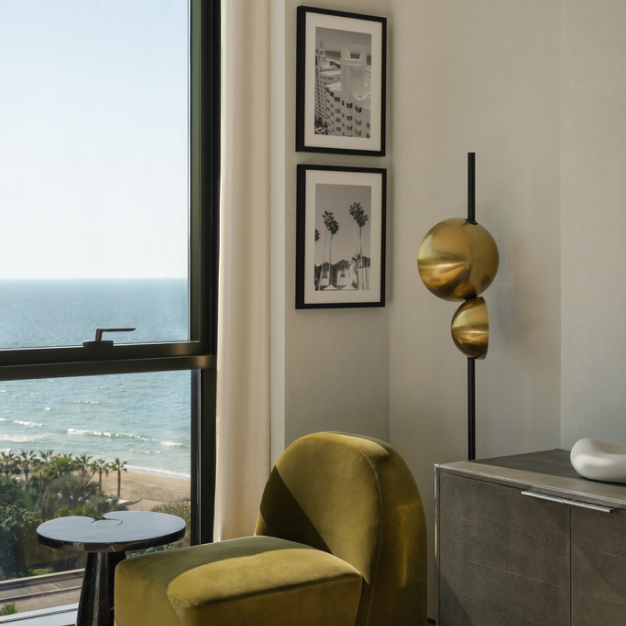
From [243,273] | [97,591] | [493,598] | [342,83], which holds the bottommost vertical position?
Answer: [97,591]

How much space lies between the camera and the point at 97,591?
2254 mm

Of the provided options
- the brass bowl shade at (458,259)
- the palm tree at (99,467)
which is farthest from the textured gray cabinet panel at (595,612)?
the palm tree at (99,467)

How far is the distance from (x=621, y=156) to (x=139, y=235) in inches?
68.5

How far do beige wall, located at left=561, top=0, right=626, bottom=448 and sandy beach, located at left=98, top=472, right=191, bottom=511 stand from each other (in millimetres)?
1500

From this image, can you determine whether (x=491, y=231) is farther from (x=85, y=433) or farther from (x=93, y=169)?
(x=85, y=433)

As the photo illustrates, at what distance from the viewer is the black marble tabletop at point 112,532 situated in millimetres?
2107

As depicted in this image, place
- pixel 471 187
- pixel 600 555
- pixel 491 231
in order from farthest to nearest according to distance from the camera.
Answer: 1. pixel 491 231
2. pixel 471 187
3. pixel 600 555

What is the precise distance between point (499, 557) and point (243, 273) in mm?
1482

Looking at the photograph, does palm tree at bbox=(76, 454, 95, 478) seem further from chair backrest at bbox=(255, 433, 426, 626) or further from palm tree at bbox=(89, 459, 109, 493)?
chair backrest at bbox=(255, 433, 426, 626)

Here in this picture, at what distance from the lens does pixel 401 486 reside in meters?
2.17

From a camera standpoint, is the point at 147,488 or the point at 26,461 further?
the point at 147,488

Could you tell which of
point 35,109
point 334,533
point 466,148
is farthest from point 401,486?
point 35,109

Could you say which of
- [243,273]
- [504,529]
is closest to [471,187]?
[243,273]

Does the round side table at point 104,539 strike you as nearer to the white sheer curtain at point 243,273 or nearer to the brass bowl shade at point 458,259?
the white sheer curtain at point 243,273
